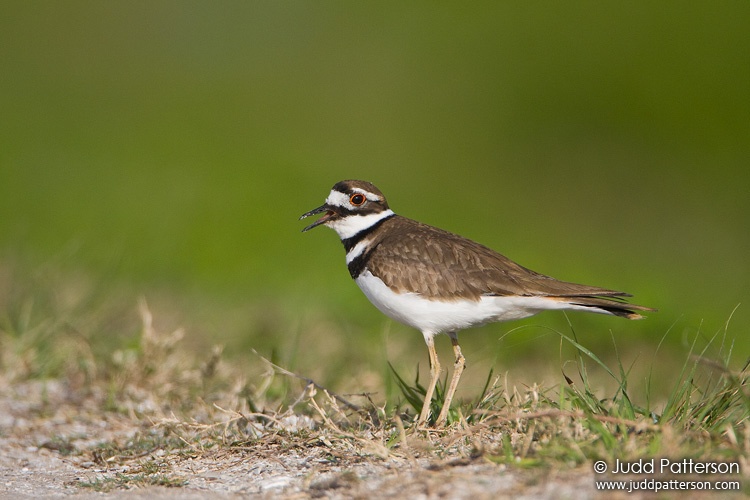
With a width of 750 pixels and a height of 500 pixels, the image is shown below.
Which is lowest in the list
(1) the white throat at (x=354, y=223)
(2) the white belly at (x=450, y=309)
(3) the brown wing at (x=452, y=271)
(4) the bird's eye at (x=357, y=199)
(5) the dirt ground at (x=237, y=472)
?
(5) the dirt ground at (x=237, y=472)

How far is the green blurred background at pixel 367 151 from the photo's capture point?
9.27 m

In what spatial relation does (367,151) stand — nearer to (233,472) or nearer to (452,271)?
(452,271)

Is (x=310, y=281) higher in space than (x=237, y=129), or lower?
lower

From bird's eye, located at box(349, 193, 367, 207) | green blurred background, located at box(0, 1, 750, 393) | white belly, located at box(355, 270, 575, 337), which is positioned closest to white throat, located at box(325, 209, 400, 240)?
bird's eye, located at box(349, 193, 367, 207)

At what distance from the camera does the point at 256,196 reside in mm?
14367

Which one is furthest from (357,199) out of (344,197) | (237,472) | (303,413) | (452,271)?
(237,472)

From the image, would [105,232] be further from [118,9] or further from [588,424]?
[118,9]

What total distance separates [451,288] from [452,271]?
11 cm

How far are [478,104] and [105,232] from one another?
37.9 feet

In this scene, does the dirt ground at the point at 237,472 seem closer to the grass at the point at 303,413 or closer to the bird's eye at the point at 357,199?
the grass at the point at 303,413

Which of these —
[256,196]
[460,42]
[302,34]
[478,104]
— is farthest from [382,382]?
[302,34]

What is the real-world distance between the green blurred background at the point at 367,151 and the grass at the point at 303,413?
103cm

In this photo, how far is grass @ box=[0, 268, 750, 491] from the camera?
366 centimetres

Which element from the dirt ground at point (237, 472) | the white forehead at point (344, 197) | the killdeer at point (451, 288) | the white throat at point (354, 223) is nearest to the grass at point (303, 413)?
the dirt ground at point (237, 472)
